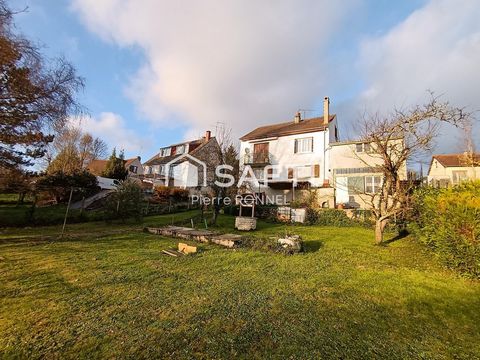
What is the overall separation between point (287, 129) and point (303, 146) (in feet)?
10.9

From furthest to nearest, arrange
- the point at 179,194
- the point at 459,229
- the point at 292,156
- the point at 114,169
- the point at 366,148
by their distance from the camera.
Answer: the point at 114,169 < the point at 179,194 < the point at 292,156 < the point at 366,148 < the point at 459,229

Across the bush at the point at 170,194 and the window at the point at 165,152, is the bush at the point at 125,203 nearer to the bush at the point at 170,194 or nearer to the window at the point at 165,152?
the bush at the point at 170,194

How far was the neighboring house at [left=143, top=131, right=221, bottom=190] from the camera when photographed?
35875 mm

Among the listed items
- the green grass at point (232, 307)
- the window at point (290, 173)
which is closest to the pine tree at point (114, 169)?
the window at point (290, 173)

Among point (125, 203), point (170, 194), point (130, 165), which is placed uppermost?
point (130, 165)

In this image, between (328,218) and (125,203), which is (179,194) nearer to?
(125,203)

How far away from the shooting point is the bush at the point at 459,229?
20.1 feet

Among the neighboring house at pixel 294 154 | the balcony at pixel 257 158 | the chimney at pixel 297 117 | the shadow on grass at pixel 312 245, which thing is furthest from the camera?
the chimney at pixel 297 117

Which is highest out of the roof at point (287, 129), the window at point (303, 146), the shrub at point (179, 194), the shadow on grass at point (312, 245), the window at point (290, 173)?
the roof at point (287, 129)

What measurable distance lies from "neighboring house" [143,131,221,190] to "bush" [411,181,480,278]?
28108mm

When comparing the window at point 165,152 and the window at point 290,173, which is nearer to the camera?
the window at point 290,173

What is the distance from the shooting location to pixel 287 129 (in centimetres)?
3012

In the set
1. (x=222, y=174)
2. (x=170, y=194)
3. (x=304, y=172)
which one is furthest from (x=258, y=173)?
(x=222, y=174)

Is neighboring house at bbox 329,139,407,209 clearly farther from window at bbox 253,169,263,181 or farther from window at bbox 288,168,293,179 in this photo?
window at bbox 253,169,263,181
